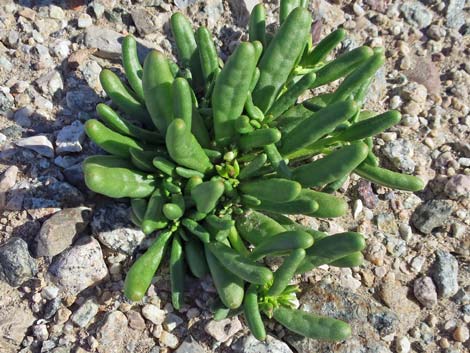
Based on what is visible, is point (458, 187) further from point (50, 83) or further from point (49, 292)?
point (50, 83)

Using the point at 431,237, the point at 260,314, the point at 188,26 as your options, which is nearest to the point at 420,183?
the point at 431,237

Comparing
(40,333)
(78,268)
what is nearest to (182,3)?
(78,268)

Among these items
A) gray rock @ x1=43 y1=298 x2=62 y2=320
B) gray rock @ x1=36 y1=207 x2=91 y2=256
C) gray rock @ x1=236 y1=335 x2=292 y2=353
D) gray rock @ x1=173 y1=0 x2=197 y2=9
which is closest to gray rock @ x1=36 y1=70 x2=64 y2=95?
gray rock @ x1=36 y1=207 x2=91 y2=256

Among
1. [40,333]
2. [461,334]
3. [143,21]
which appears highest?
[143,21]

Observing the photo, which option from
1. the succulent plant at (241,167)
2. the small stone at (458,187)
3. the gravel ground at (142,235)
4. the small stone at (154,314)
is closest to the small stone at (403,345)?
the gravel ground at (142,235)

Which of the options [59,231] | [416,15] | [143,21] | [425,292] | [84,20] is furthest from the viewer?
[416,15]

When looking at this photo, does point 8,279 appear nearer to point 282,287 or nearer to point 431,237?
point 282,287

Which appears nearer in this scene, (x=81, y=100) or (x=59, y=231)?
(x=59, y=231)

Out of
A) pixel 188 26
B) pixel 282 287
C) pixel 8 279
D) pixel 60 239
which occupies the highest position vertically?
pixel 188 26
